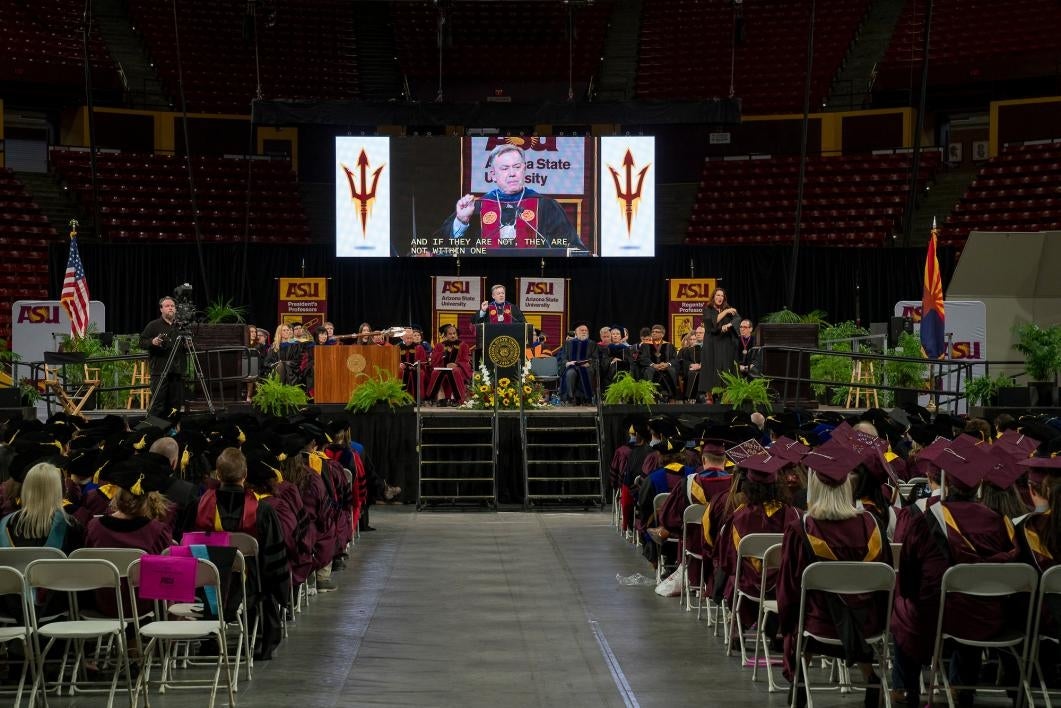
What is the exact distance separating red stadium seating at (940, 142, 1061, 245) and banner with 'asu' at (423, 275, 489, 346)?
9485mm

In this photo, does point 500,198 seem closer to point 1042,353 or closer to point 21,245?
point 21,245

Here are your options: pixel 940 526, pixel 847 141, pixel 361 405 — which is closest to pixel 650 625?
pixel 940 526

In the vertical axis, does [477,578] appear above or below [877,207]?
below

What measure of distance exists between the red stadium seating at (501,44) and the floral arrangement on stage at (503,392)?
15501mm

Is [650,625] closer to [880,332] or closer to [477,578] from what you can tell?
[477,578]

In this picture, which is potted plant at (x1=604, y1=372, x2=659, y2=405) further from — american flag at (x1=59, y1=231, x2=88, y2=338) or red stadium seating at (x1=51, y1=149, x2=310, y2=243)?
red stadium seating at (x1=51, y1=149, x2=310, y2=243)

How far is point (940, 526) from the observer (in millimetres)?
6250

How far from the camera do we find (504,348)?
700 inches

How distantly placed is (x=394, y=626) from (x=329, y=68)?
24697 millimetres

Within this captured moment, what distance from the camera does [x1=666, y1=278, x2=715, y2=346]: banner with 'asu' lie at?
25.2 m

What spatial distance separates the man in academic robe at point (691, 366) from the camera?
20.2 meters

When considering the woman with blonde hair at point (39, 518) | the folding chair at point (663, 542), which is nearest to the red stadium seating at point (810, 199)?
the folding chair at point (663, 542)

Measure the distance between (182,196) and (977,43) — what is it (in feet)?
60.2

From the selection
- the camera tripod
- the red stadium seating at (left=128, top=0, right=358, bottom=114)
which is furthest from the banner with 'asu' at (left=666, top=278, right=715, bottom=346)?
the camera tripod
